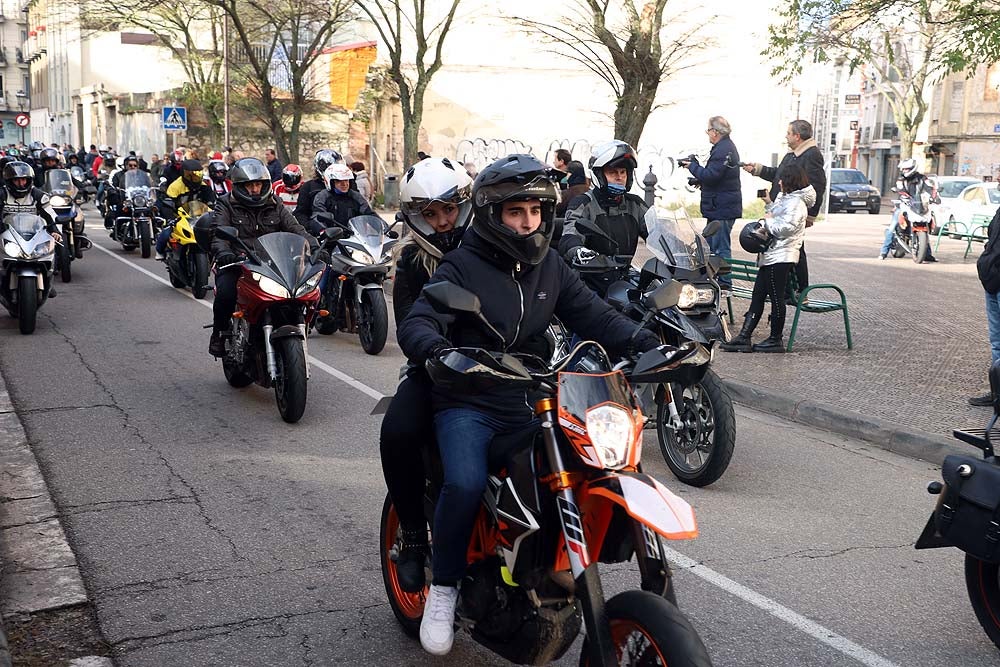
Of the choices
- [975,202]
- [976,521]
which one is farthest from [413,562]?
[975,202]

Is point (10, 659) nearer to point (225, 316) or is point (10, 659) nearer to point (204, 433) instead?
point (204, 433)

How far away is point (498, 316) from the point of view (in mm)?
3691

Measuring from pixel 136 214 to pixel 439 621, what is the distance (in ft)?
60.3

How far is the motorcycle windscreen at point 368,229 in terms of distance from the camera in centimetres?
1109

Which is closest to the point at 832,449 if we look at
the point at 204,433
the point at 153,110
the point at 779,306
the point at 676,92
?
the point at 779,306

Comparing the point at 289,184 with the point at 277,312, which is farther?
the point at 289,184

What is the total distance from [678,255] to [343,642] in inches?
150

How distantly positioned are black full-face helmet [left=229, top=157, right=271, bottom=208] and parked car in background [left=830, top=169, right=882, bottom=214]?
37213mm

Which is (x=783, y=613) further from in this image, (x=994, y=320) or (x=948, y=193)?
(x=948, y=193)

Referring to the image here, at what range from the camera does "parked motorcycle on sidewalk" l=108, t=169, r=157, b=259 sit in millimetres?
20109

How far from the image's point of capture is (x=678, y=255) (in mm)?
7176

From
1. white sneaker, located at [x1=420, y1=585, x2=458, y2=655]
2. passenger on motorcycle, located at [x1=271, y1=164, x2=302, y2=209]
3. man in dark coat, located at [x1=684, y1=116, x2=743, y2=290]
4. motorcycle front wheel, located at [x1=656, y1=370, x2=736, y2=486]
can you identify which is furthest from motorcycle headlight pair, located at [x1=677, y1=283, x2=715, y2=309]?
passenger on motorcycle, located at [x1=271, y1=164, x2=302, y2=209]

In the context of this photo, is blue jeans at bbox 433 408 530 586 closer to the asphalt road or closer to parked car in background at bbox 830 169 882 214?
the asphalt road

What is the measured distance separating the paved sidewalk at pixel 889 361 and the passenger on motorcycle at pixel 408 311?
4157mm
